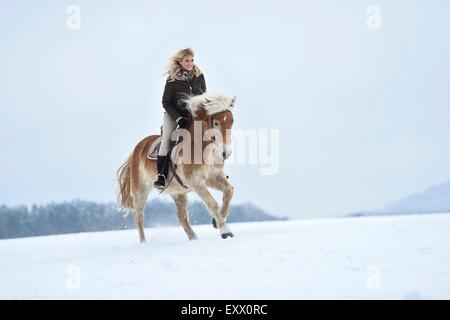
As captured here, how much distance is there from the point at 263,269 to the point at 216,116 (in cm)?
302

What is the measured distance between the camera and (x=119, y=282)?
5.23 meters

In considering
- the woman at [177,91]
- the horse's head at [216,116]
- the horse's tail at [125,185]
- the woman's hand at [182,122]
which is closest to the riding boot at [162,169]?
the woman at [177,91]

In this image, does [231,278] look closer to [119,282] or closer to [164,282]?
[164,282]

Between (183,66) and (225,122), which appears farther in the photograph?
(183,66)

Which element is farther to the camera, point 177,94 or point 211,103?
point 177,94

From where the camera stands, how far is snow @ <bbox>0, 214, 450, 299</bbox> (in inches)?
179

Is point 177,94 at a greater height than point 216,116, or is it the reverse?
point 177,94

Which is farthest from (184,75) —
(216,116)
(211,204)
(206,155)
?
(211,204)

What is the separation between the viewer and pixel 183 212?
371 inches

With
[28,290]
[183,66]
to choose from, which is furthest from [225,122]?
[28,290]

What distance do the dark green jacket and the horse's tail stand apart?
236cm

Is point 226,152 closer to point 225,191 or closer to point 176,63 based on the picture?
point 225,191

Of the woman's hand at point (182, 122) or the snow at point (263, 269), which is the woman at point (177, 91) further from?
the snow at point (263, 269)
